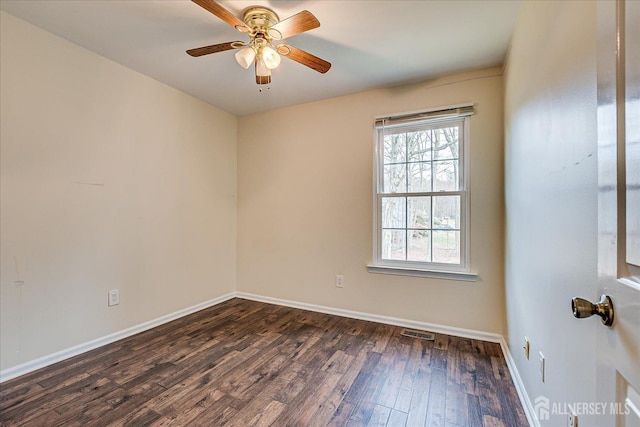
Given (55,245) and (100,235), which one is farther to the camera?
(100,235)

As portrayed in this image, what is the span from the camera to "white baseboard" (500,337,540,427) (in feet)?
4.76

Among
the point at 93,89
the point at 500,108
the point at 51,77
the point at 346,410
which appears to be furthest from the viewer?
the point at 500,108

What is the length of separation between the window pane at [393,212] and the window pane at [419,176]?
173 mm

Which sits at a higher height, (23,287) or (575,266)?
(575,266)

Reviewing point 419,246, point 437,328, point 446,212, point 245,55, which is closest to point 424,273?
point 419,246

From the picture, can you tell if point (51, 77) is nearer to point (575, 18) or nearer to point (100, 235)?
point (100, 235)

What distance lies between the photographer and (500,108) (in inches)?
96.6

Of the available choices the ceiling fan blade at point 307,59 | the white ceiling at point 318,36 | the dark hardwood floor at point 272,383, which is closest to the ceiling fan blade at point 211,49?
the white ceiling at point 318,36

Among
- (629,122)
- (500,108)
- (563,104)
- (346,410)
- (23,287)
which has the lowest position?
(346,410)

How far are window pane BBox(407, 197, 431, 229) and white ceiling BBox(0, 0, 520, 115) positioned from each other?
1.20 metres

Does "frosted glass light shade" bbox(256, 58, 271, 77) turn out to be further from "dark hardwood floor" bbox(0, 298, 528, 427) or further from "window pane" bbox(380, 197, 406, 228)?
"dark hardwood floor" bbox(0, 298, 528, 427)

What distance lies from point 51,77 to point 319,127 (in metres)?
2.33

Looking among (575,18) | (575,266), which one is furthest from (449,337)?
(575,18)

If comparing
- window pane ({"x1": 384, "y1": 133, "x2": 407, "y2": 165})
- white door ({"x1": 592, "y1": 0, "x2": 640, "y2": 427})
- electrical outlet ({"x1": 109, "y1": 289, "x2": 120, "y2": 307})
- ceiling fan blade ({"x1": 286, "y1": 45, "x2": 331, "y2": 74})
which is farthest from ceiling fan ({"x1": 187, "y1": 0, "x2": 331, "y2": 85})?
electrical outlet ({"x1": 109, "y1": 289, "x2": 120, "y2": 307})
